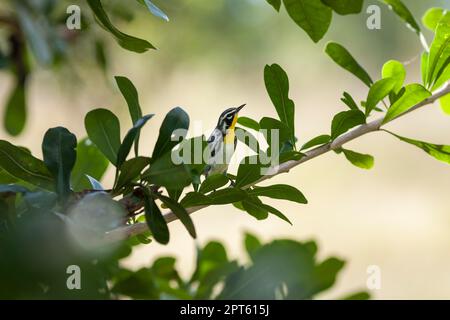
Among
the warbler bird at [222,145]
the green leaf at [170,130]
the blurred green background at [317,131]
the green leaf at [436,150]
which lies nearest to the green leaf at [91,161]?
the warbler bird at [222,145]

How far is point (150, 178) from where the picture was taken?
1.81 feet

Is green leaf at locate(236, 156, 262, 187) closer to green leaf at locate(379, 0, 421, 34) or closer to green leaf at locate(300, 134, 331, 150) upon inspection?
green leaf at locate(300, 134, 331, 150)

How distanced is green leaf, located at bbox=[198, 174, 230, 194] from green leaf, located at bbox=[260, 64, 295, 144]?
4.1 inches

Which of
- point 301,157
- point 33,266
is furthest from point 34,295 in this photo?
point 301,157

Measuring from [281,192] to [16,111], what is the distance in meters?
0.61

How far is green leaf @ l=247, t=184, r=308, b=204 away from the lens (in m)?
0.63

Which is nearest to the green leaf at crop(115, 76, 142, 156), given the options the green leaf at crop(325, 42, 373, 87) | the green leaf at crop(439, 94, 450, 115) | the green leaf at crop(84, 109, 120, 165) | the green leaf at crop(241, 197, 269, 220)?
the green leaf at crop(84, 109, 120, 165)

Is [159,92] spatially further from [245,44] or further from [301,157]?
[301,157]

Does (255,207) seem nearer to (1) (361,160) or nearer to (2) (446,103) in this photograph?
(1) (361,160)

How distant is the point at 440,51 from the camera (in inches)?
26.1

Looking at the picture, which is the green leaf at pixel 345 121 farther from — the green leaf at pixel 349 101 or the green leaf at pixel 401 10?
the green leaf at pixel 401 10

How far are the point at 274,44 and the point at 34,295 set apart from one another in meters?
5.19

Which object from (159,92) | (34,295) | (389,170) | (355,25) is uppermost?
(355,25)

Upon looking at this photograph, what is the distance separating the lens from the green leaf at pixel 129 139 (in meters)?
0.54
